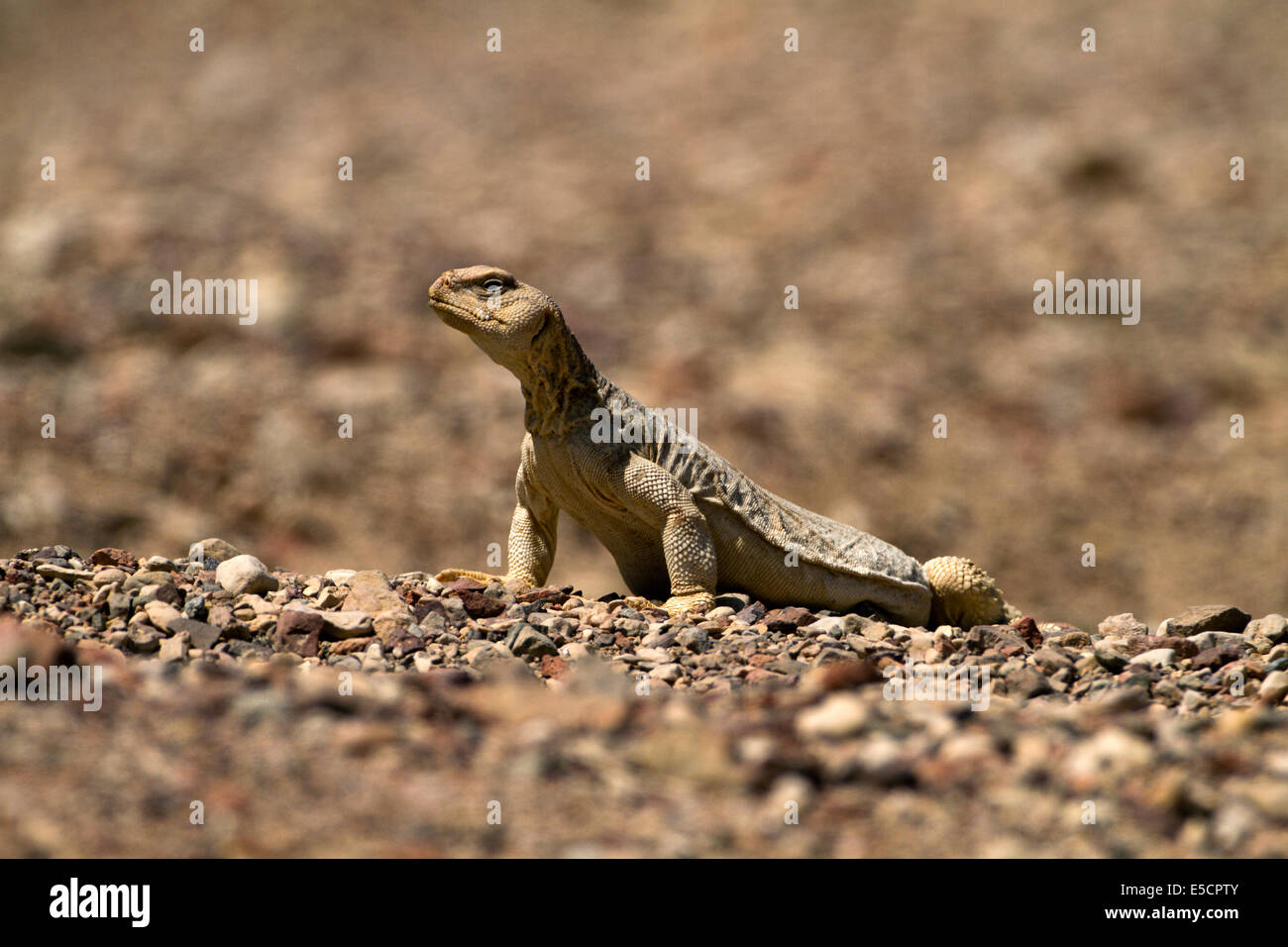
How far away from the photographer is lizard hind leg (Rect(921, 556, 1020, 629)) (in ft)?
31.4

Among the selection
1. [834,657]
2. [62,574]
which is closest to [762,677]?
[834,657]

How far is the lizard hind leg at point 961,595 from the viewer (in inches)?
376

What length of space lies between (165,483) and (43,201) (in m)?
8.15

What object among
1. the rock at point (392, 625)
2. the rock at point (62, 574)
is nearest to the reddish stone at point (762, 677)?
the rock at point (392, 625)

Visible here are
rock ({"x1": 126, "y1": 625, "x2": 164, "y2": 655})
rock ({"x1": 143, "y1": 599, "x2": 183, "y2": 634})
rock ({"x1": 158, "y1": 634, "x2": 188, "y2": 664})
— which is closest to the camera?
rock ({"x1": 158, "y1": 634, "x2": 188, "y2": 664})

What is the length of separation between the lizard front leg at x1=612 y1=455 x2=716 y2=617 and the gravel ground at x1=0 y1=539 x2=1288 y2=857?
0.29m

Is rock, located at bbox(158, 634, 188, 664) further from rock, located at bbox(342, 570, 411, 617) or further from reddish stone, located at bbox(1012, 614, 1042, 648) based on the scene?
reddish stone, located at bbox(1012, 614, 1042, 648)

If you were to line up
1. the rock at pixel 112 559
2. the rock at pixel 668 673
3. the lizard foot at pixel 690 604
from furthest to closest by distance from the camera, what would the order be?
the rock at pixel 112 559
the lizard foot at pixel 690 604
the rock at pixel 668 673

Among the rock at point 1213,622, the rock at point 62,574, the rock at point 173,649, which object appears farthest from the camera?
the rock at point 1213,622

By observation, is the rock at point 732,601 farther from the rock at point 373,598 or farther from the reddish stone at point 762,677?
the rock at point 373,598

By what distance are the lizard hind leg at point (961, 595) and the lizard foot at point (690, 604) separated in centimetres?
191

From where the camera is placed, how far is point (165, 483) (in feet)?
67.6

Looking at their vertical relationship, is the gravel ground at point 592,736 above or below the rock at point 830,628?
below

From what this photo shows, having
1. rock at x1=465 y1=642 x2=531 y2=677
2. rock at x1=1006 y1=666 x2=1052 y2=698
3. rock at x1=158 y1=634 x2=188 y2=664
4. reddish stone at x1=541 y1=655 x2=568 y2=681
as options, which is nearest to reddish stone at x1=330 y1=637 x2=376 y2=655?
rock at x1=465 y1=642 x2=531 y2=677
